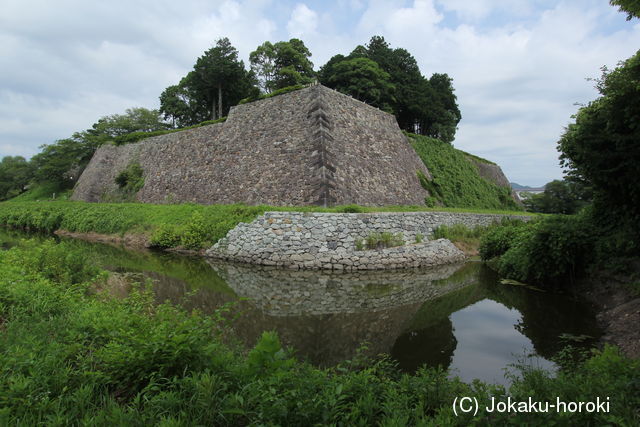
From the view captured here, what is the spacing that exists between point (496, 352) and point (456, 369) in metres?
1.25

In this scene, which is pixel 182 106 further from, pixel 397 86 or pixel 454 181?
pixel 454 181

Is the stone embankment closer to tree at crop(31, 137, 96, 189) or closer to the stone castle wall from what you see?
the stone castle wall

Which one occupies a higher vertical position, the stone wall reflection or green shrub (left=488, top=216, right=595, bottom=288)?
green shrub (left=488, top=216, right=595, bottom=288)

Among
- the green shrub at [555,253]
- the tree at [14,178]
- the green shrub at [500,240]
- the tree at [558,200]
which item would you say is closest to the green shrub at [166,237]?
the green shrub at [500,240]

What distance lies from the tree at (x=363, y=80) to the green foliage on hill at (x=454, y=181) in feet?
25.2

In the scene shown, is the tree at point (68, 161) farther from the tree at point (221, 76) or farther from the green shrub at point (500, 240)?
the green shrub at point (500, 240)

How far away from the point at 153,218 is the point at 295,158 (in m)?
8.40

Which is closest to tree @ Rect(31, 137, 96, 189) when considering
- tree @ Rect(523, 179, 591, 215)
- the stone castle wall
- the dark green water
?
the stone castle wall

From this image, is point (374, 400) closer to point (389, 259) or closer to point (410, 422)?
point (410, 422)

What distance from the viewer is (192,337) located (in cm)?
337

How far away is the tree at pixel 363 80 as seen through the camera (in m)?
33.3

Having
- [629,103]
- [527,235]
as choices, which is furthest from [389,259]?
[629,103]

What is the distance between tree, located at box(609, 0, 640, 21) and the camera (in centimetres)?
532

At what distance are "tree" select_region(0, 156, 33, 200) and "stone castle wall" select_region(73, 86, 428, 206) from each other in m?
31.3
